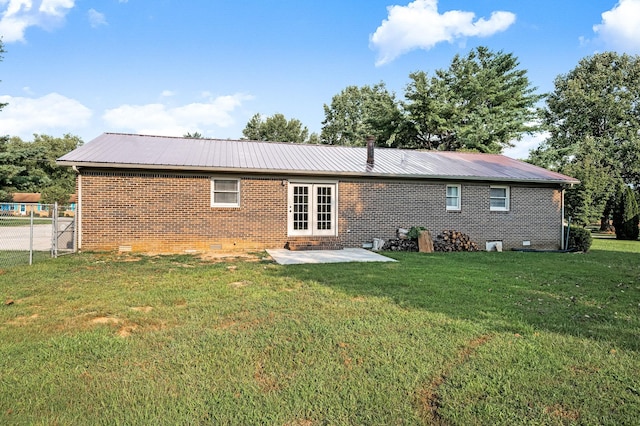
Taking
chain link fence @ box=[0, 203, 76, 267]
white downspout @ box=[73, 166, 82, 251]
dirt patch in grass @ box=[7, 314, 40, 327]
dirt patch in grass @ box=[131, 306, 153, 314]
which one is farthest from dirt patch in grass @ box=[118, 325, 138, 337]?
white downspout @ box=[73, 166, 82, 251]

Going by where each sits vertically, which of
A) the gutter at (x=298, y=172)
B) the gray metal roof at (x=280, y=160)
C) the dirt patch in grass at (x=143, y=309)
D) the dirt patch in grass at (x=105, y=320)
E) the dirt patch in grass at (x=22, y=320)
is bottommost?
the dirt patch in grass at (x=105, y=320)

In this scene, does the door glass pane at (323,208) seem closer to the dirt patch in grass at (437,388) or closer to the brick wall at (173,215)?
the brick wall at (173,215)

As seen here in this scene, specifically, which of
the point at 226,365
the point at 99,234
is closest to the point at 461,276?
the point at 226,365

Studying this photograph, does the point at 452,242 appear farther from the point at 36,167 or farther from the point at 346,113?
the point at 36,167

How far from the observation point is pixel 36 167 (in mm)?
43188

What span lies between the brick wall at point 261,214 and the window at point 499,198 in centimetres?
23

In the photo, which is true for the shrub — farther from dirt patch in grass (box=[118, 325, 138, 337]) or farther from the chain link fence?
the chain link fence

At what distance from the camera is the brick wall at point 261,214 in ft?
35.3

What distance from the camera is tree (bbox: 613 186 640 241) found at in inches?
801

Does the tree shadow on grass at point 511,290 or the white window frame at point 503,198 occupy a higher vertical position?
the white window frame at point 503,198

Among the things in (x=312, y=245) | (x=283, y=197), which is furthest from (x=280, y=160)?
(x=312, y=245)

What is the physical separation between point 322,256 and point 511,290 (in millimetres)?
5107

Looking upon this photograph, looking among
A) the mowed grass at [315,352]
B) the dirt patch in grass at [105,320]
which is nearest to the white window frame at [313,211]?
the mowed grass at [315,352]

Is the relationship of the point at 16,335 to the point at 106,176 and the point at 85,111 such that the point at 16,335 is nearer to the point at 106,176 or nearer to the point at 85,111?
the point at 106,176
